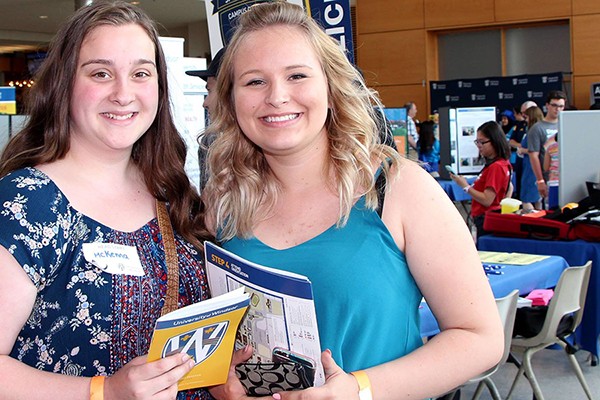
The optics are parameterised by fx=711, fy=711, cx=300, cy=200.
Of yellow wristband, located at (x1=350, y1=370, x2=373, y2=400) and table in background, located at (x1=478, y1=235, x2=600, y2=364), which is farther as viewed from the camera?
table in background, located at (x1=478, y1=235, x2=600, y2=364)

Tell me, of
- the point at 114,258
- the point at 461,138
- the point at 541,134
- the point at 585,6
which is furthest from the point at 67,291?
the point at 585,6

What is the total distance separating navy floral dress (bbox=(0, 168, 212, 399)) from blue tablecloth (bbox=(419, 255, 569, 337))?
186 centimetres

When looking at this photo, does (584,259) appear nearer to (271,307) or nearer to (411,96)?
(271,307)

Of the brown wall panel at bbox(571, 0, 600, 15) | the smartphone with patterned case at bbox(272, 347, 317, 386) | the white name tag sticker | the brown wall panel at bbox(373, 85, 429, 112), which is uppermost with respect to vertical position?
the brown wall panel at bbox(571, 0, 600, 15)

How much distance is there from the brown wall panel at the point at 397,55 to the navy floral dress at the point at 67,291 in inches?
586

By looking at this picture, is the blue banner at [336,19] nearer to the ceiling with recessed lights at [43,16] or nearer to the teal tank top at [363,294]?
the teal tank top at [363,294]

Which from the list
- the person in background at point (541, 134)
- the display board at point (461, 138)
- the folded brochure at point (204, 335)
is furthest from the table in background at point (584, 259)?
the display board at point (461, 138)

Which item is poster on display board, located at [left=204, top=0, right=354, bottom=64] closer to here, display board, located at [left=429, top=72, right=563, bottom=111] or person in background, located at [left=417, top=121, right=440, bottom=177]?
person in background, located at [left=417, top=121, right=440, bottom=177]

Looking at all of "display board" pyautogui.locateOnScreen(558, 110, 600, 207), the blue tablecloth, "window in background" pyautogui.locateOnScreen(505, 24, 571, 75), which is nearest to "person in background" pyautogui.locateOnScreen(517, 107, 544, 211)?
"display board" pyautogui.locateOnScreen(558, 110, 600, 207)

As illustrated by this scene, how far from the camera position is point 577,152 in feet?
17.2

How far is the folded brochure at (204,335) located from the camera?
4.30 feet

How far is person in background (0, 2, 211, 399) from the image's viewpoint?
1.39 metres

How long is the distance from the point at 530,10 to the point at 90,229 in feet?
49.7

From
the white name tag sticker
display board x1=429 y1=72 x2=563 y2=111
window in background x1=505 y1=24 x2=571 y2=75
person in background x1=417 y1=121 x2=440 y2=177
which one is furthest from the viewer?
window in background x1=505 y1=24 x2=571 y2=75
